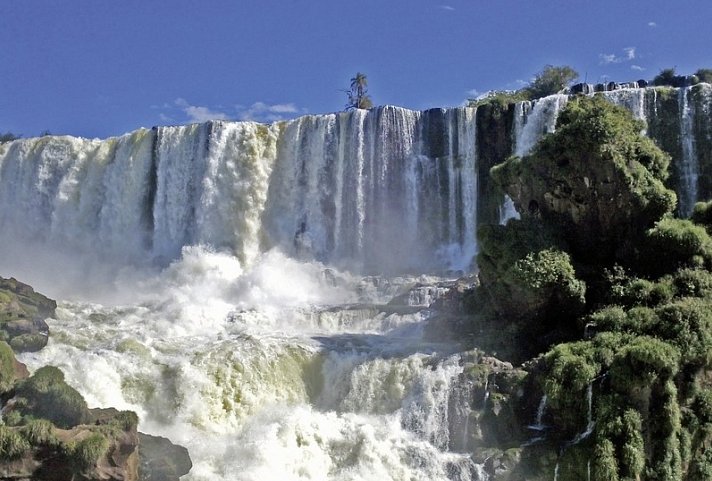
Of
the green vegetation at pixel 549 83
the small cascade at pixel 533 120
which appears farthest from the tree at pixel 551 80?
the small cascade at pixel 533 120

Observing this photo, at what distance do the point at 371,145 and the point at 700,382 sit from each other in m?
18.7

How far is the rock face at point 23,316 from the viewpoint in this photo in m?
19.4

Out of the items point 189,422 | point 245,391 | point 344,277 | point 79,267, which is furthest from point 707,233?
point 79,267

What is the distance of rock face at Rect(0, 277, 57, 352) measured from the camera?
763 inches

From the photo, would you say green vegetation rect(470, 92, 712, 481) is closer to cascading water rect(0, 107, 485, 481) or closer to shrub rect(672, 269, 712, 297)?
shrub rect(672, 269, 712, 297)

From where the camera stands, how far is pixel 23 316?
70.5 ft

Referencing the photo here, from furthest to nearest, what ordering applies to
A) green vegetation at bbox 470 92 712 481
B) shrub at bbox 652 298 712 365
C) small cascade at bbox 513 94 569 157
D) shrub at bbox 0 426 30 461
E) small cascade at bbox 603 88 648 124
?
small cascade at bbox 513 94 569 157 → small cascade at bbox 603 88 648 124 → shrub at bbox 652 298 712 365 → green vegetation at bbox 470 92 712 481 → shrub at bbox 0 426 30 461

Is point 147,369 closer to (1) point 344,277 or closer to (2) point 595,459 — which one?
(2) point 595,459

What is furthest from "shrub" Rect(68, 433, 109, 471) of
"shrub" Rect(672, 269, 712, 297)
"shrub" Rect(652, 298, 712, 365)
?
"shrub" Rect(672, 269, 712, 297)

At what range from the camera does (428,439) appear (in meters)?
17.5

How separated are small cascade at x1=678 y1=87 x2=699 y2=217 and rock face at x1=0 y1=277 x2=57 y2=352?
64.0 ft

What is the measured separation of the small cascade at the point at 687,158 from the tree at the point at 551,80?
16.6m

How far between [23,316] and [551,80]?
32.3 metres

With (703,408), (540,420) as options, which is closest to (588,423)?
(540,420)
